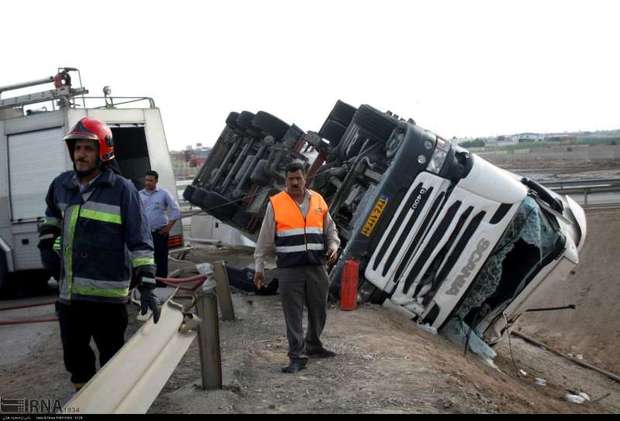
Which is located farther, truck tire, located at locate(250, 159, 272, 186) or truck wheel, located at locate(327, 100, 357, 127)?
truck tire, located at locate(250, 159, 272, 186)

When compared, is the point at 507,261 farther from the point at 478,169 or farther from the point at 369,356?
the point at 369,356

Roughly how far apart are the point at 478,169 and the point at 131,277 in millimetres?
4151

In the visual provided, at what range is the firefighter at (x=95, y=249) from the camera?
428 cm

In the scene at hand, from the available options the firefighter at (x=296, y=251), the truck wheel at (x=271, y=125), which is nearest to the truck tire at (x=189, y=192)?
the truck wheel at (x=271, y=125)

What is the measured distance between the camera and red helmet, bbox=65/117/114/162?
429 cm

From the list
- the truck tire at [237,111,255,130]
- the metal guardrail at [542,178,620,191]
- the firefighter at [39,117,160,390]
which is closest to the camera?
the firefighter at [39,117,160,390]

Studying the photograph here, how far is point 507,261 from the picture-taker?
804 cm

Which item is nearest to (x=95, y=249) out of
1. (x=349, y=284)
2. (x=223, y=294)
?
(x=223, y=294)

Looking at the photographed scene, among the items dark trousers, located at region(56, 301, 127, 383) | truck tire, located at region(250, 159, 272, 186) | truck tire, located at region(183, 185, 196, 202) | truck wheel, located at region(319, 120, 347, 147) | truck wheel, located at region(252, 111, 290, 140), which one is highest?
truck wheel, located at region(319, 120, 347, 147)

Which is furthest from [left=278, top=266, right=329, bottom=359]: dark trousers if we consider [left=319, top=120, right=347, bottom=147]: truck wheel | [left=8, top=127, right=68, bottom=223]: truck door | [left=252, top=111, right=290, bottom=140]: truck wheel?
[left=8, top=127, right=68, bottom=223]: truck door

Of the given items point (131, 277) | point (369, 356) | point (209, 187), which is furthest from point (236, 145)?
point (131, 277)

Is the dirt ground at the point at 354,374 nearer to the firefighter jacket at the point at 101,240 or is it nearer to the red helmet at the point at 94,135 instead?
the firefighter jacket at the point at 101,240

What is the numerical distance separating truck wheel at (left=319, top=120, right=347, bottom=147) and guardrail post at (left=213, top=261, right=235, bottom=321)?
2335mm

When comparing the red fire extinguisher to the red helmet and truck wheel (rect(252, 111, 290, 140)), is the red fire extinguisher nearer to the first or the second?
truck wheel (rect(252, 111, 290, 140))
